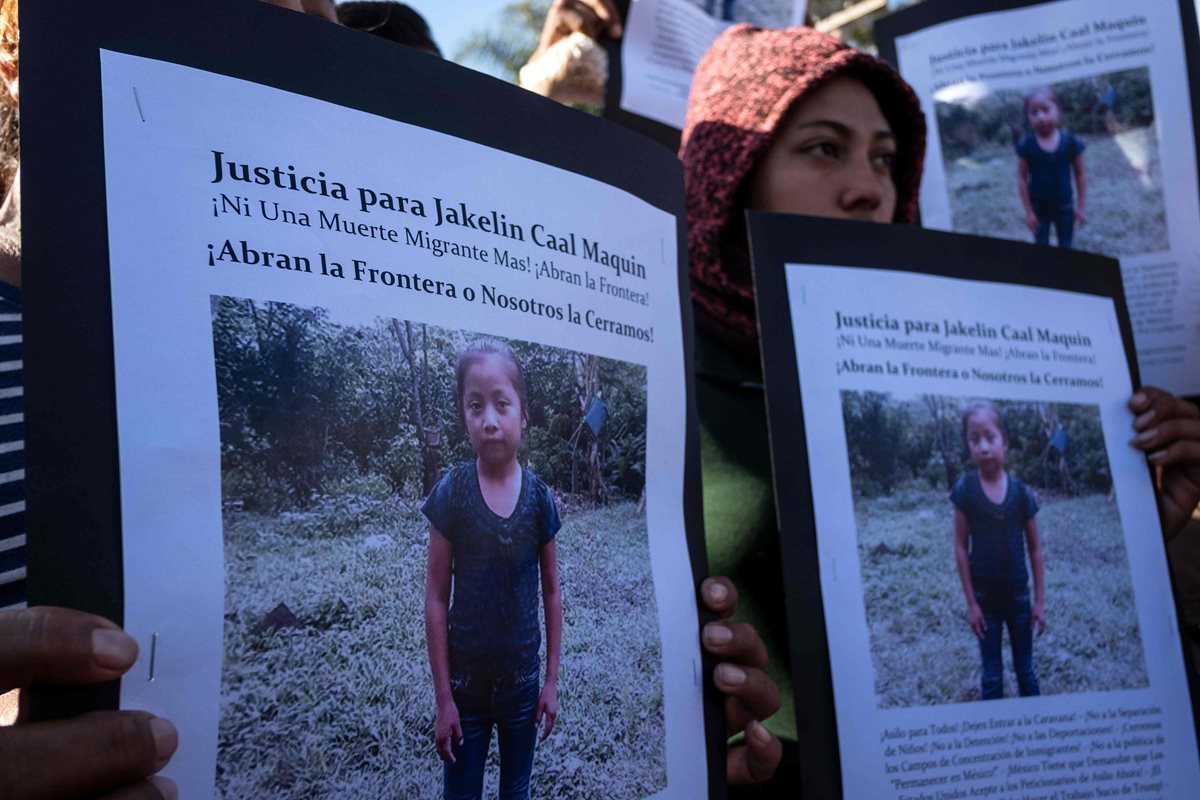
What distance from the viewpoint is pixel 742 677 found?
1.05 metres

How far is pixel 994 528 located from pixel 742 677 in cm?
49

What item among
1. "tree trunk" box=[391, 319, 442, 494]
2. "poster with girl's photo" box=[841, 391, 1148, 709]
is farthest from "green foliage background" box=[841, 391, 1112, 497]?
"tree trunk" box=[391, 319, 442, 494]

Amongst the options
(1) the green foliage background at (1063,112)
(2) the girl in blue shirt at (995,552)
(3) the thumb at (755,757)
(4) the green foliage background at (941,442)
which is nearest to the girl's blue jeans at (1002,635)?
(2) the girl in blue shirt at (995,552)

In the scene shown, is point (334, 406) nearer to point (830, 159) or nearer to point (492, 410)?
point (492, 410)

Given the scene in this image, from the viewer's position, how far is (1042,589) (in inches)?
52.7

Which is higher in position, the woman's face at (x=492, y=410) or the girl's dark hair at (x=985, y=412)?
the girl's dark hair at (x=985, y=412)

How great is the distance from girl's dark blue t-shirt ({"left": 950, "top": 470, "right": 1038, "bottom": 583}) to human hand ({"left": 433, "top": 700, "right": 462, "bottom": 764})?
771 millimetres

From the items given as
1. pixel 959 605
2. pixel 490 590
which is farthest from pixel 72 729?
pixel 959 605

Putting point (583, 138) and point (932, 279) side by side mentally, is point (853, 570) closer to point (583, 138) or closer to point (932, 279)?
point (932, 279)

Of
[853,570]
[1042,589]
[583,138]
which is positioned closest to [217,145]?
[583,138]

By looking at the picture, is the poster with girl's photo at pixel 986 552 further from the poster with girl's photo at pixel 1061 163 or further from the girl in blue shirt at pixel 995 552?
the poster with girl's photo at pixel 1061 163

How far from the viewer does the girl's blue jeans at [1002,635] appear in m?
1.26

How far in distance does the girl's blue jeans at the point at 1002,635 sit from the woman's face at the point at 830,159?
826 millimetres

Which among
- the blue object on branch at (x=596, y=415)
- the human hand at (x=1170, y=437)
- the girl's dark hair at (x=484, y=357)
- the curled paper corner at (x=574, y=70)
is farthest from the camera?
the curled paper corner at (x=574, y=70)
